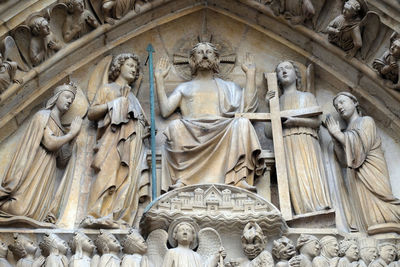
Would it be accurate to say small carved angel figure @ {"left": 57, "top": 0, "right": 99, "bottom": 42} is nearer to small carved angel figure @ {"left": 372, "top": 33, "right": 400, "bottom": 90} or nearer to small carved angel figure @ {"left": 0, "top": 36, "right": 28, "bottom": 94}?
small carved angel figure @ {"left": 0, "top": 36, "right": 28, "bottom": 94}

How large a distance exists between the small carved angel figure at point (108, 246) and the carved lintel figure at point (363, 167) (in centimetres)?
207

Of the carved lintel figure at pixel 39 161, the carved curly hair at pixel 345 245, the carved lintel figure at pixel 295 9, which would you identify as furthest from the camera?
the carved lintel figure at pixel 295 9

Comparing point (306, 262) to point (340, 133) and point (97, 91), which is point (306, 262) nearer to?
point (340, 133)

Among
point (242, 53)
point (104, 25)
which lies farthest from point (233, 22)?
point (104, 25)

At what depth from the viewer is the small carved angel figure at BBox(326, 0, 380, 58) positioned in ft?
30.0

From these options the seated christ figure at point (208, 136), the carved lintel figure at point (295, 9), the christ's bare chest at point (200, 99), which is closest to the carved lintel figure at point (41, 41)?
the seated christ figure at point (208, 136)

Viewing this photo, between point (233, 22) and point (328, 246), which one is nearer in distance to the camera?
point (328, 246)

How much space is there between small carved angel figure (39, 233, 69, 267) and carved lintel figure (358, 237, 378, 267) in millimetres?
2460

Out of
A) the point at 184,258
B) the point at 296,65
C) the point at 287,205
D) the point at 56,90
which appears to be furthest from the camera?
the point at 296,65

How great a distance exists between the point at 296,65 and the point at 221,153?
1.49m

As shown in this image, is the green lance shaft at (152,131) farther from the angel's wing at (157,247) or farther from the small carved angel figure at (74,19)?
the small carved angel figure at (74,19)

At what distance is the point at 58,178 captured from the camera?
28.9 feet

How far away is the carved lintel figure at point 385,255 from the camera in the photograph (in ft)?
26.4

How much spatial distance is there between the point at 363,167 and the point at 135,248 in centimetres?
219
